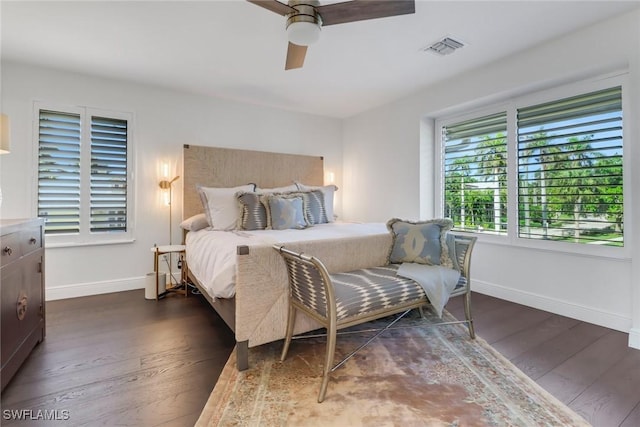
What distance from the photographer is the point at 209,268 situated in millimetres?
2279

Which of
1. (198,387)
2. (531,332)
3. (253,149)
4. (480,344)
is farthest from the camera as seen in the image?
(253,149)

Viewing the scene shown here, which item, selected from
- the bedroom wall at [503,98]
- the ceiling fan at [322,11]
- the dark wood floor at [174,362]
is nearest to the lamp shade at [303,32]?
the ceiling fan at [322,11]

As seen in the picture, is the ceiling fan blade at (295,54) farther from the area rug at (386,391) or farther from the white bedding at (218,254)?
the area rug at (386,391)

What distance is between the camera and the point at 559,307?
2770 millimetres

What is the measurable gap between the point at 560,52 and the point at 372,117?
2.34 metres

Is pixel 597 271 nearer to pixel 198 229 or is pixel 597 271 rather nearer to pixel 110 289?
pixel 198 229

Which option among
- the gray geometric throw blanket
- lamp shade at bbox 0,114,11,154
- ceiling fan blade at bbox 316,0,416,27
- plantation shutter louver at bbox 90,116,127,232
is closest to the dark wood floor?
the gray geometric throw blanket

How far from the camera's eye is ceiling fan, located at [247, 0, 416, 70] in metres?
1.71

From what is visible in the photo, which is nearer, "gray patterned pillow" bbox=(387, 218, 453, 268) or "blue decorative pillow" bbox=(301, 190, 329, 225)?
"gray patterned pillow" bbox=(387, 218, 453, 268)

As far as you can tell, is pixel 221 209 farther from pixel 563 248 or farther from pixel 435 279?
pixel 563 248

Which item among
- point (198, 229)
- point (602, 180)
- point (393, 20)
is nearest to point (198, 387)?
point (198, 229)

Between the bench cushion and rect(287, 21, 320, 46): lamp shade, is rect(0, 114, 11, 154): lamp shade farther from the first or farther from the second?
the bench cushion

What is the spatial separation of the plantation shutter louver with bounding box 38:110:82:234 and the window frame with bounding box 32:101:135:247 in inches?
1.3

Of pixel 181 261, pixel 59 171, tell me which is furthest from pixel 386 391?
pixel 59 171
